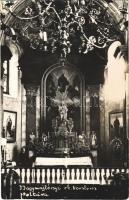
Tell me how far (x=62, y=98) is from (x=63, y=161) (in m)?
0.85

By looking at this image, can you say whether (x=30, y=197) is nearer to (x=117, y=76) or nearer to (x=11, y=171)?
(x=11, y=171)

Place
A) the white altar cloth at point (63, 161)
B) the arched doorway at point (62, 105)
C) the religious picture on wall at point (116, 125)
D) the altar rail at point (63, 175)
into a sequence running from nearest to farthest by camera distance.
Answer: the altar rail at point (63, 175)
the white altar cloth at point (63, 161)
the religious picture on wall at point (116, 125)
the arched doorway at point (62, 105)

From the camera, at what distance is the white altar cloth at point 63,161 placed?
15.9 ft

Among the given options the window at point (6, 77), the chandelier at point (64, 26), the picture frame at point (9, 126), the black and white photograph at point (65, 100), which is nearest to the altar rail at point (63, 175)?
the black and white photograph at point (65, 100)

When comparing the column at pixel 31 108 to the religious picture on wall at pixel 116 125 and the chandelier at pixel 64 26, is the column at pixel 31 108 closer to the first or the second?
the chandelier at pixel 64 26

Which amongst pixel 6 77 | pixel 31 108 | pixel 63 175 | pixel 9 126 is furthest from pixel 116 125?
pixel 6 77

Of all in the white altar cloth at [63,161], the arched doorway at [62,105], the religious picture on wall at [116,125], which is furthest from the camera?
the arched doorway at [62,105]

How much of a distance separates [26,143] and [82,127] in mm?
735

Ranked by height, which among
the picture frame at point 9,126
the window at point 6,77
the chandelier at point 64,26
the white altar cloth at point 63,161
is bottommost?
the white altar cloth at point 63,161

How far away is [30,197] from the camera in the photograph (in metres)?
4.59

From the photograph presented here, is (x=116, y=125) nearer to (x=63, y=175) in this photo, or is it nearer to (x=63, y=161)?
(x=63, y=161)

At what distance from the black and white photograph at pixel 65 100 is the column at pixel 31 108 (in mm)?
14

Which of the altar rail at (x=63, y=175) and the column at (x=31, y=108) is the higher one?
the column at (x=31, y=108)

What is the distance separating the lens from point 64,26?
16.4ft
